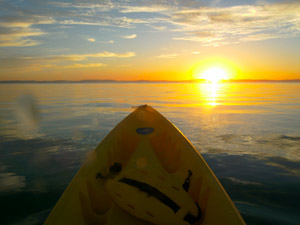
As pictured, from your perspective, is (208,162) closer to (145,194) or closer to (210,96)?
(145,194)

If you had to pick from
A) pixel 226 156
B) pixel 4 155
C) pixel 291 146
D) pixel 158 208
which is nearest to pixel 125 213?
pixel 158 208

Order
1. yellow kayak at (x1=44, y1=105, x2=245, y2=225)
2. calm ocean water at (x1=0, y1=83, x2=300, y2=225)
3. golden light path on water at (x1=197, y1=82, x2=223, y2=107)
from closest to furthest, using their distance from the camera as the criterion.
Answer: yellow kayak at (x1=44, y1=105, x2=245, y2=225)
calm ocean water at (x1=0, y1=83, x2=300, y2=225)
golden light path on water at (x1=197, y1=82, x2=223, y2=107)

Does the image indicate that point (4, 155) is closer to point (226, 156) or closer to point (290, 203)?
point (226, 156)

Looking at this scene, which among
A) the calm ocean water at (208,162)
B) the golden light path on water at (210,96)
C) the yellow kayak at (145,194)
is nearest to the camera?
the yellow kayak at (145,194)

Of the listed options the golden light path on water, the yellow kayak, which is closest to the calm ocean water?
the yellow kayak

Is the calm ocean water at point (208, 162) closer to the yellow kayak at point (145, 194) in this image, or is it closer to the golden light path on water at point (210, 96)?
the yellow kayak at point (145, 194)

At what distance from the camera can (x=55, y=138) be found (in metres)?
7.08

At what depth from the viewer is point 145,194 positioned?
1991 mm

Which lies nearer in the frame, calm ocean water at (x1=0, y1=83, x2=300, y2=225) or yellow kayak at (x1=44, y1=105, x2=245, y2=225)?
yellow kayak at (x1=44, y1=105, x2=245, y2=225)

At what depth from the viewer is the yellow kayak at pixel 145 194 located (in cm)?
194

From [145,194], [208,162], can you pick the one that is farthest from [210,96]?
[145,194]

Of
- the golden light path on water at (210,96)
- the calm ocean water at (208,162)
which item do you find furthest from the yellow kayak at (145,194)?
the golden light path on water at (210,96)

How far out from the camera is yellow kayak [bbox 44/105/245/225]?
1940mm

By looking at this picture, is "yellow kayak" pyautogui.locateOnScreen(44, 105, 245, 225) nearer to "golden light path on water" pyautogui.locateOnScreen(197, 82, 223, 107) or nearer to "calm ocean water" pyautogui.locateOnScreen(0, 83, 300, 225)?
"calm ocean water" pyautogui.locateOnScreen(0, 83, 300, 225)
